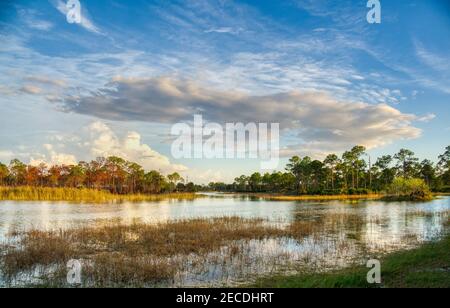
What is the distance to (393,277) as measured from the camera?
10.6 metres

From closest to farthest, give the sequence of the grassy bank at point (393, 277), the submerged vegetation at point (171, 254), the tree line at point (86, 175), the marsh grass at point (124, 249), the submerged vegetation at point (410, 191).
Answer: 1. the grassy bank at point (393, 277)
2. the submerged vegetation at point (171, 254)
3. the marsh grass at point (124, 249)
4. the submerged vegetation at point (410, 191)
5. the tree line at point (86, 175)

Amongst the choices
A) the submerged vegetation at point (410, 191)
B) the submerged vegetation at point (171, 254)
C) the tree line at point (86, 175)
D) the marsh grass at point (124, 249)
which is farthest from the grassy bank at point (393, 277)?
the tree line at point (86, 175)

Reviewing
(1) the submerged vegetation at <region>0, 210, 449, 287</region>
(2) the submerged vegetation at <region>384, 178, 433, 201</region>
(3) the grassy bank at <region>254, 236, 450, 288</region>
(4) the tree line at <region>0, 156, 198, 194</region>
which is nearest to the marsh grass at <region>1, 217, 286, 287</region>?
(1) the submerged vegetation at <region>0, 210, 449, 287</region>

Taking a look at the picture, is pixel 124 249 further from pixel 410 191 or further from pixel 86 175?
pixel 86 175

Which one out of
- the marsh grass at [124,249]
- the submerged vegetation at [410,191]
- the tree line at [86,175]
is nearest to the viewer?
the marsh grass at [124,249]

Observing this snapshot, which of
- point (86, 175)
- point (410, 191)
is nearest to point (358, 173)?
point (410, 191)

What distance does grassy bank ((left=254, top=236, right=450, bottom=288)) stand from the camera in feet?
32.5

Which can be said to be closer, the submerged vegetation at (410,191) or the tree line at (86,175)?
the submerged vegetation at (410,191)

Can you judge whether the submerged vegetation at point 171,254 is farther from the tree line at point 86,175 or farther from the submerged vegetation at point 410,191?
the tree line at point 86,175

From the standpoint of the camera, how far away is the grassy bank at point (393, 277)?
9.92m

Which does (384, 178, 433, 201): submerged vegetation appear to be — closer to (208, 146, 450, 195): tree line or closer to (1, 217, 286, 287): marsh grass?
(208, 146, 450, 195): tree line
